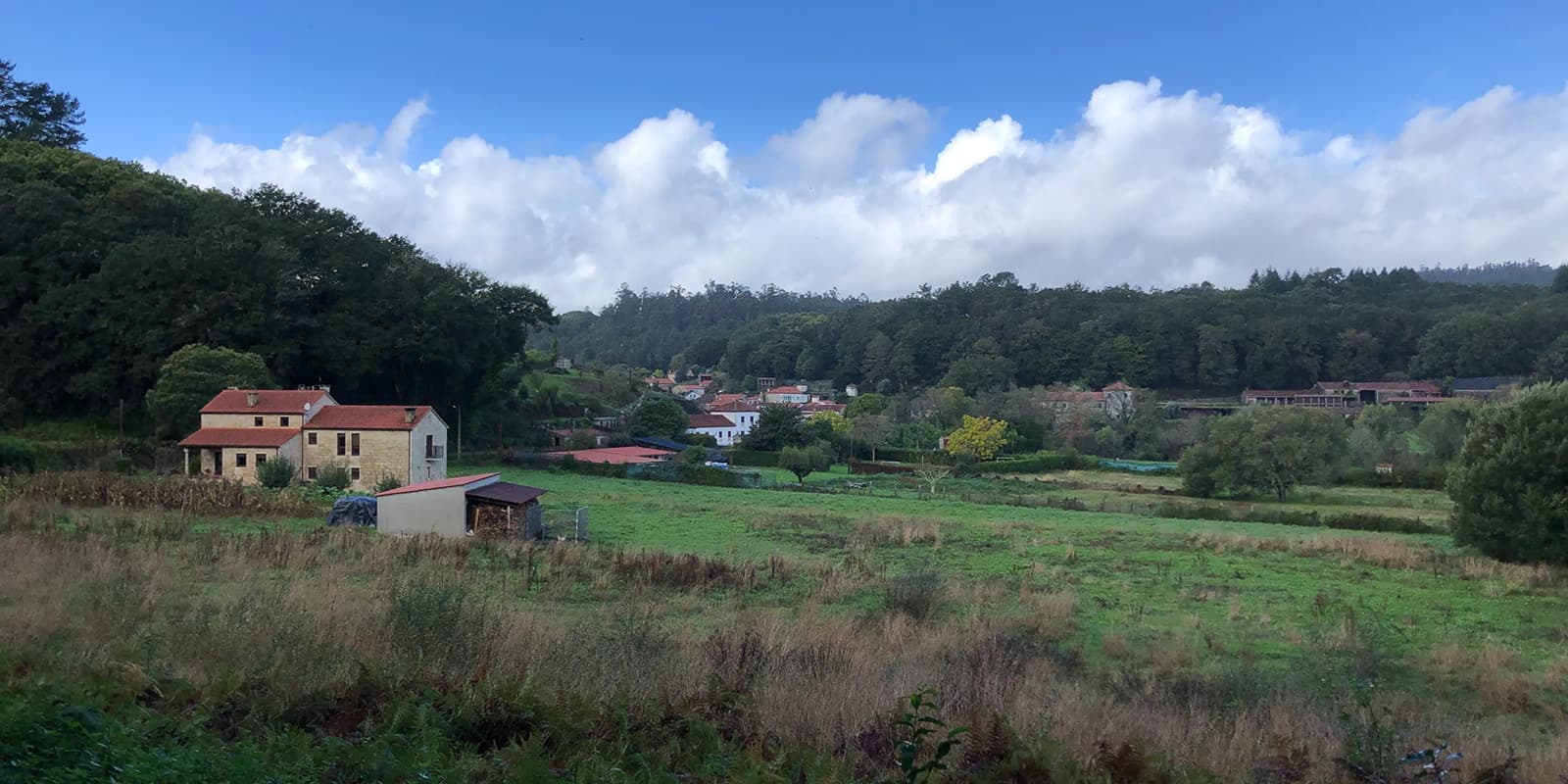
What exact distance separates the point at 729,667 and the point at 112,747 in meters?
4.78

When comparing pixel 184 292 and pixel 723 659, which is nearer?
pixel 723 659

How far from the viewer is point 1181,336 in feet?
372

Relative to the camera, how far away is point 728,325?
181 meters

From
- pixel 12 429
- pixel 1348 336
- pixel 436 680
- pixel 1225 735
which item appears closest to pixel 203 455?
pixel 12 429

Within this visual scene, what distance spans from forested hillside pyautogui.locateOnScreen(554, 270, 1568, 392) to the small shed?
81.4m

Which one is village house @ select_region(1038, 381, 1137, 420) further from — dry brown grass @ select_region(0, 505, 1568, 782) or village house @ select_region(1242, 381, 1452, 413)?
dry brown grass @ select_region(0, 505, 1568, 782)

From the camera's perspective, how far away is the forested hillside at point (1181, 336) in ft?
325

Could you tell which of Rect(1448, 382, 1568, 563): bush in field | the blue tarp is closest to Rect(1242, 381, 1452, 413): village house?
Rect(1448, 382, 1568, 563): bush in field

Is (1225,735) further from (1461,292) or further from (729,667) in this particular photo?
(1461,292)

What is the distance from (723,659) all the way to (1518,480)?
74.1ft

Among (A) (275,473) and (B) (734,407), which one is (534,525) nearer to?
(A) (275,473)

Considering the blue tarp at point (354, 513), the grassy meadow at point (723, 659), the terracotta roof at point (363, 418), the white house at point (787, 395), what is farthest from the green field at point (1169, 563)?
the white house at point (787, 395)

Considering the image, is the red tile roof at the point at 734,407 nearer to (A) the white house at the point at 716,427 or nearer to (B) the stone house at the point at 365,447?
(A) the white house at the point at 716,427

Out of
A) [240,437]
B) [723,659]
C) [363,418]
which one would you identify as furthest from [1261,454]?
[723,659]
